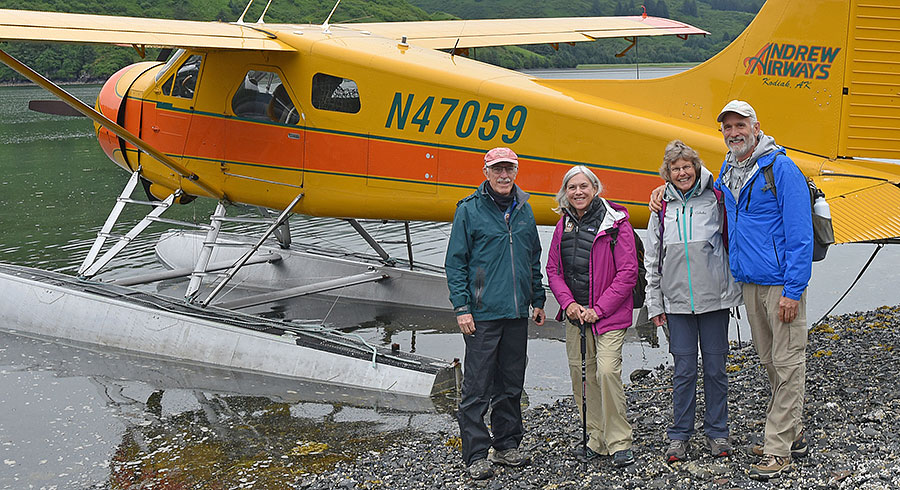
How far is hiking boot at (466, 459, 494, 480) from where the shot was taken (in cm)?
486

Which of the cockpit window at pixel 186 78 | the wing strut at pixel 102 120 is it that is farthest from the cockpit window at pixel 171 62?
the wing strut at pixel 102 120

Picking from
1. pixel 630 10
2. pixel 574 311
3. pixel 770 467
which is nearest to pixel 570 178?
pixel 574 311

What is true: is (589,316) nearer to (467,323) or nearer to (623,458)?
(467,323)

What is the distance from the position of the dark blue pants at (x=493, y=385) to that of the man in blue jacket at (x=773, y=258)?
131cm

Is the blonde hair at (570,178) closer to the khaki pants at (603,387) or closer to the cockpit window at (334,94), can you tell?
the khaki pants at (603,387)

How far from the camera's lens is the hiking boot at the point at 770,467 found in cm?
437

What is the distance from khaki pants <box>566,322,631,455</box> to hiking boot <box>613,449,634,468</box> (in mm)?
31

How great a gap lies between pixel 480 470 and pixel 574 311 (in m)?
1.08

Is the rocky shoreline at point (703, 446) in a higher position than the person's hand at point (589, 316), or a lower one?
lower

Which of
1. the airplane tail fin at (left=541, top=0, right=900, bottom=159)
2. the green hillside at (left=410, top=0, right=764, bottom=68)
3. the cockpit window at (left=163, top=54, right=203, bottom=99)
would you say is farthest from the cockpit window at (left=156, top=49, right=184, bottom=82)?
the green hillside at (left=410, top=0, right=764, bottom=68)

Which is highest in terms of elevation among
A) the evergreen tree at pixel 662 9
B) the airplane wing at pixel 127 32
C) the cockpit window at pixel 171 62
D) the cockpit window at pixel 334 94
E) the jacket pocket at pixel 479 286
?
the evergreen tree at pixel 662 9

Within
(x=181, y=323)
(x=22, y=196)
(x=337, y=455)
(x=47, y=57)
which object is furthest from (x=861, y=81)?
(x=47, y=57)

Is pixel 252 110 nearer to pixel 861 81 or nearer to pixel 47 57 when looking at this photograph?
pixel 861 81

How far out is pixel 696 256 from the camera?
15.2 ft
